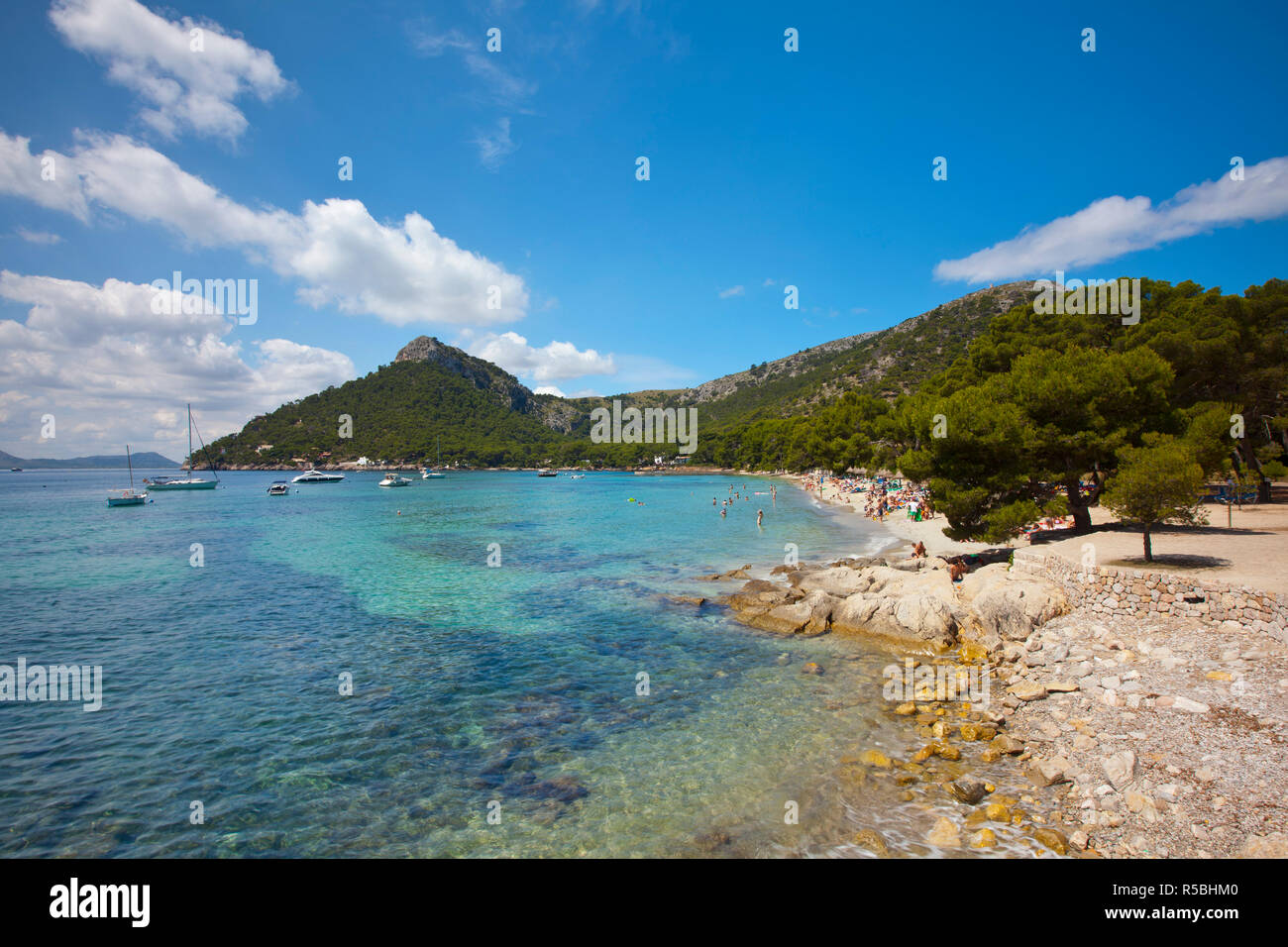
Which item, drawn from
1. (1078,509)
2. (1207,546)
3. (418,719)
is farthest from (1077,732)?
(1078,509)

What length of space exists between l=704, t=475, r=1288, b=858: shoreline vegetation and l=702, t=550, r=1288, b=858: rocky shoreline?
0.09 feet

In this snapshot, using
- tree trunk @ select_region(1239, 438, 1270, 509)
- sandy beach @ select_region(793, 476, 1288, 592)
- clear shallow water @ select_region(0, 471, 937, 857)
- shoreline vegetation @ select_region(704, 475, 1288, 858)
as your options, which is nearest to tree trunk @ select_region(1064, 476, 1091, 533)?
sandy beach @ select_region(793, 476, 1288, 592)

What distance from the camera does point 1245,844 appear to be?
6617 millimetres

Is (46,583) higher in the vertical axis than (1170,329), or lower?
lower

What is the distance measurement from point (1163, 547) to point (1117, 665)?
27.3ft

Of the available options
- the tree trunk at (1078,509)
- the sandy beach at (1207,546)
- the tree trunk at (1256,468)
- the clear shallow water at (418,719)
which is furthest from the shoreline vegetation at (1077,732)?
the tree trunk at (1256,468)

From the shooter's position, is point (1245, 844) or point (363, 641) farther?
point (363, 641)

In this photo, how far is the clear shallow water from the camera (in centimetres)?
830

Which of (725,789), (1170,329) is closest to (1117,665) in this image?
(725,789)

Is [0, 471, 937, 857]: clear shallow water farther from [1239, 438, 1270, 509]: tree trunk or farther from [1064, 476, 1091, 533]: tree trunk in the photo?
[1239, 438, 1270, 509]: tree trunk

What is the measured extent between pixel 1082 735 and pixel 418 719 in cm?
1291

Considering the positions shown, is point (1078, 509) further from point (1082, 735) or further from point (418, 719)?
point (418, 719)
